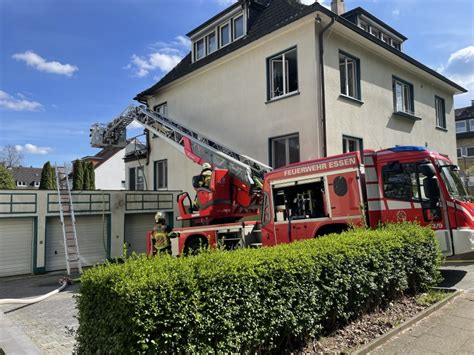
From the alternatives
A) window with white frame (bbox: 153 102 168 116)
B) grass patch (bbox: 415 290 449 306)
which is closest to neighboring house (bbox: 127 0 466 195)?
window with white frame (bbox: 153 102 168 116)

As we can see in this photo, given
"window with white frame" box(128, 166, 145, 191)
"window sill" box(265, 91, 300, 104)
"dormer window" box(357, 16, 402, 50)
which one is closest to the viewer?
"window sill" box(265, 91, 300, 104)

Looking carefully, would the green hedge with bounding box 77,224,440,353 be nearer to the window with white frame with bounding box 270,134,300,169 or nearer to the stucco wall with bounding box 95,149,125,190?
the window with white frame with bounding box 270,134,300,169

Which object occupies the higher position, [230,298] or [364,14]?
[364,14]

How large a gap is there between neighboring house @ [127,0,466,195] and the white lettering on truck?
2.95 m

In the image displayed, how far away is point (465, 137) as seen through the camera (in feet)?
140

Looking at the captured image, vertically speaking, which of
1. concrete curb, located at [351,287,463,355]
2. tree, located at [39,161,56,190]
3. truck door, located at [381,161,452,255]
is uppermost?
tree, located at [39,161,56,190]

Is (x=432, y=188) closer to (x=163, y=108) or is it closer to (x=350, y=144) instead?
(x=350, y=144)

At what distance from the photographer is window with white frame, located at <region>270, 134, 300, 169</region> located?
1323cm

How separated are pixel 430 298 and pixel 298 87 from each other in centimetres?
828

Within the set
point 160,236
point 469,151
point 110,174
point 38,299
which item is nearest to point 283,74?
point 160,236

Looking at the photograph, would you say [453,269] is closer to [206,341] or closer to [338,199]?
[338,199]

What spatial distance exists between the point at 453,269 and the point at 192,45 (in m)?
14.9

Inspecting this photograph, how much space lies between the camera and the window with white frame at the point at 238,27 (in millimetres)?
16203

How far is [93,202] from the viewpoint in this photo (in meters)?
16.1
